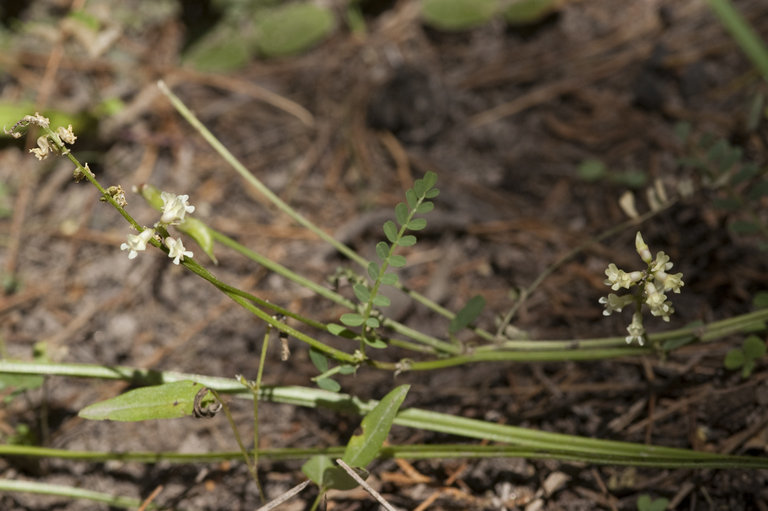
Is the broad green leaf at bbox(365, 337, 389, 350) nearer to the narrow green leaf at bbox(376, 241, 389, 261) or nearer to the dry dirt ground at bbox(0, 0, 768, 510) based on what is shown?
the narrow green leaf at bbox(376, 241, 389, 261)

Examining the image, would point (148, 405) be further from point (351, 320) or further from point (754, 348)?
point (754, 348)

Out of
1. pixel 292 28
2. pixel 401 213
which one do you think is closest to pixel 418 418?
pixel 401 213

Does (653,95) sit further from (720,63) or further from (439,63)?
(439,63)

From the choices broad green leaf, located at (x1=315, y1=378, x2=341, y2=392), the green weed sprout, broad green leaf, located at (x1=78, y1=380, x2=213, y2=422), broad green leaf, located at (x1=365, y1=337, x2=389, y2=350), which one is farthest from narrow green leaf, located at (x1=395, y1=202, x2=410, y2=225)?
broad green leaf, located at (x1=78, y1=380, x2=213, y2=422)

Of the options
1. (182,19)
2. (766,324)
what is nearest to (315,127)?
(182,19)

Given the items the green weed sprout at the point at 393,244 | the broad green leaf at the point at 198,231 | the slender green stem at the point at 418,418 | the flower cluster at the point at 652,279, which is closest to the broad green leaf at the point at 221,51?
the broad green leaf at the point at 198,231

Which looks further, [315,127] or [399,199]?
[315,127]
